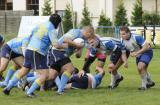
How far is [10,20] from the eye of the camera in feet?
180

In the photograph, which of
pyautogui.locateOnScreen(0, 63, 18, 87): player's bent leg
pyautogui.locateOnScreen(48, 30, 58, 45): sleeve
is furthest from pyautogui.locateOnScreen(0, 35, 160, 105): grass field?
pyautogui.locateOnScreen(48, 30, 58, 45): sleeve

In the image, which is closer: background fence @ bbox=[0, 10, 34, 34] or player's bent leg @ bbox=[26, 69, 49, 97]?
player's bent leg @ bbox=[26, 69, 49, 97]

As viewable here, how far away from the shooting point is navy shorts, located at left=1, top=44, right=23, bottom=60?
14.1m

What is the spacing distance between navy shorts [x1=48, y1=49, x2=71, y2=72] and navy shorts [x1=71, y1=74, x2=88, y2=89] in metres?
0.94

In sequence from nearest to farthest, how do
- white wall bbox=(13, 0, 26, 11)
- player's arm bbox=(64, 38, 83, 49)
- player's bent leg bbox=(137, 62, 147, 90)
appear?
1. player's arm bbox=(64, 38, 83, 49)
2. player's bent leg bbox=(137, 62, 147, 90)
3. white wall bbox=(13, 0, 26, 11)

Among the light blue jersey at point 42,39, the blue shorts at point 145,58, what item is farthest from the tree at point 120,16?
the light blue jersey at point 42,39

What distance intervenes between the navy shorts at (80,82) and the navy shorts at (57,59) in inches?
36.9

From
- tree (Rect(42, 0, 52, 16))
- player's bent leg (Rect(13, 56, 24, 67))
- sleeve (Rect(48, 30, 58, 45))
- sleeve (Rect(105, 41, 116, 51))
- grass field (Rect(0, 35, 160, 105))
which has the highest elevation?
tree (Rect(42, 0, 52, 16))

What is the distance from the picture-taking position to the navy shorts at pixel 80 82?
14453 millimetres

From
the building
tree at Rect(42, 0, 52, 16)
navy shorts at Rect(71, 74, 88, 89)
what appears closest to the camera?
navy shorts at Rect(71, 74, 88, 89)

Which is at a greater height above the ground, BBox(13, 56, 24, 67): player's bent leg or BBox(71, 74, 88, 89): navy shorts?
BBox(13, 56, 24, 67): player's bent leg

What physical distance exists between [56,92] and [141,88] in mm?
A: 2071

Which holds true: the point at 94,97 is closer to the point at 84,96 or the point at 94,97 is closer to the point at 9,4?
the point at 84,96

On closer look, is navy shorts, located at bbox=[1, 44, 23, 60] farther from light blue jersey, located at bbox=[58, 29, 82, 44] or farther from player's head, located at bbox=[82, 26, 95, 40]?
player's head, located at bbox=[82, 26, 95, 40]
